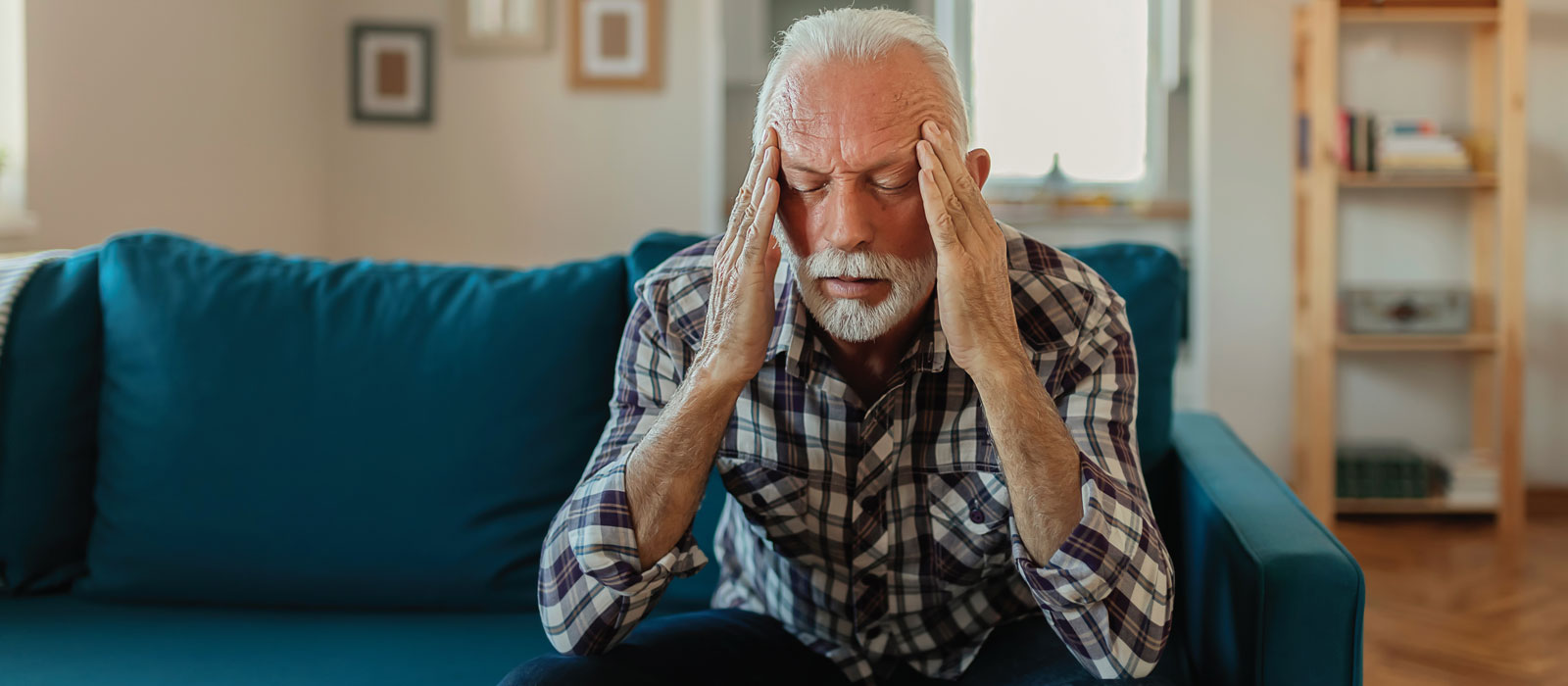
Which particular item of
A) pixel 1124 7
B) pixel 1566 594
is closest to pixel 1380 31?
pixel 1124 7

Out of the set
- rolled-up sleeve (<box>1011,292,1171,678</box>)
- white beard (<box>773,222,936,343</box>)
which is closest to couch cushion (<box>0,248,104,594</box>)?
white beard (<box>773,222,936,343</box>)

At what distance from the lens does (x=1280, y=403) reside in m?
4.07

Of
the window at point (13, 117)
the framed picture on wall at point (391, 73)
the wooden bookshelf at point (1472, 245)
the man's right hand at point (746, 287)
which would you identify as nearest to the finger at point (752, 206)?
the man's right hand at point (746, 287)

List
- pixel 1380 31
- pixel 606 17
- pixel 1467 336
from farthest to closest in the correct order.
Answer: pixel 606 17 < pixel 1380 31 < pixel 1467 336

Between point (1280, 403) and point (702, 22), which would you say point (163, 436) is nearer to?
point (702, 22)

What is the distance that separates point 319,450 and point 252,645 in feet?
0.81

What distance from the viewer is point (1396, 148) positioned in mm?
3592

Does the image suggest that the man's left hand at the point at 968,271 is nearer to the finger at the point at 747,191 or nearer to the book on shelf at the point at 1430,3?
the finger at the point at 747,191

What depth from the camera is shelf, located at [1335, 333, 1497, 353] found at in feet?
11.7

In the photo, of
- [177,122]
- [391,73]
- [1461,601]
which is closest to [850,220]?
[1461,601]

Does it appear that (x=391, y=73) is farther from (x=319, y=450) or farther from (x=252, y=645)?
(x=252, y=645)

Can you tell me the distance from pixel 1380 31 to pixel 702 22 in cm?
229

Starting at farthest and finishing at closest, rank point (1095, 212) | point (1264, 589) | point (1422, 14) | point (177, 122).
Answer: point (1095, 212), point (1422, 14), point (177, 122), point (1264, 589)

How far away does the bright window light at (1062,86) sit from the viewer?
170 inches
